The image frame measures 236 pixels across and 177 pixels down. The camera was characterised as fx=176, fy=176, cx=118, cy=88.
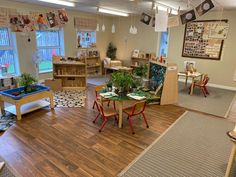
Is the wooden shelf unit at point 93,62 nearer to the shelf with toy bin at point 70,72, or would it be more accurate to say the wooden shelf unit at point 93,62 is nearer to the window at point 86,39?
the window at point 86,39

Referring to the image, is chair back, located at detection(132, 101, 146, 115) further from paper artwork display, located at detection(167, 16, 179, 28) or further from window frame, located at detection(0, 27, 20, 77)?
window frame, located at detection(0, 27, 20, 77)

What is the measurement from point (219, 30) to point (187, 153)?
5335 mm

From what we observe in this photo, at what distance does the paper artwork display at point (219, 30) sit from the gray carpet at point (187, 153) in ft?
12.6

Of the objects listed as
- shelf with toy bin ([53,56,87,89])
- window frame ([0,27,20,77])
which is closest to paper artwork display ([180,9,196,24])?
shelf with toy bin ([53,56,87,89])

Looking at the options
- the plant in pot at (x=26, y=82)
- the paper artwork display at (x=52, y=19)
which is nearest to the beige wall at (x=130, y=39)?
the paper artwork display at (x=52, y=19)

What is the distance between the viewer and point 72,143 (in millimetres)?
3049

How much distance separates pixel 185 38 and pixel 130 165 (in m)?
6.14

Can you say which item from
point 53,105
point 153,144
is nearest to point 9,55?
point 53,105

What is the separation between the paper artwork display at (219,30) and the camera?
6238 millimetres

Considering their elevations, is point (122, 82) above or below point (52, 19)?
below

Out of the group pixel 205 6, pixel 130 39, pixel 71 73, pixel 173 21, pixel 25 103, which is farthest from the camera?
pixel 130 39

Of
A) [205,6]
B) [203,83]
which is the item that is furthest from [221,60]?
[205,6]

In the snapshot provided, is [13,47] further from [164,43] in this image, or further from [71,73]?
[164,43]

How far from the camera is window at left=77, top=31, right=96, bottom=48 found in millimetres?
7867
